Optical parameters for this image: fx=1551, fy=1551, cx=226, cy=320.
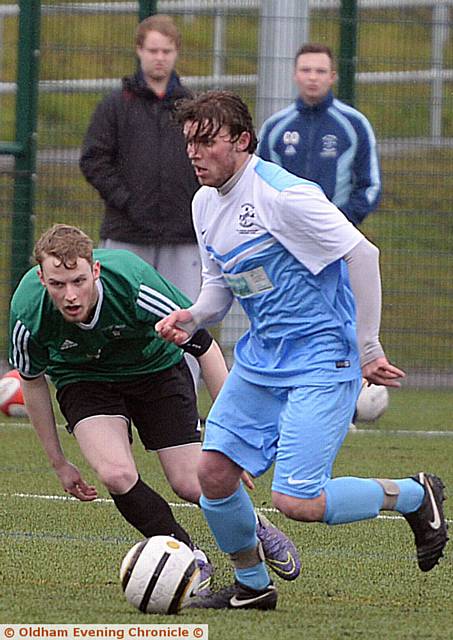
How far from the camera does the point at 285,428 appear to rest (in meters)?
4.54

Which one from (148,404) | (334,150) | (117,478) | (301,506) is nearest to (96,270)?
(148,404)

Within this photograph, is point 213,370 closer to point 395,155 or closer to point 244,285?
point 244,285

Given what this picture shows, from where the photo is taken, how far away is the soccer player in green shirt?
491 cm

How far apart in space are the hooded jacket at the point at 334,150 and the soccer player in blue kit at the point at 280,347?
4.11m

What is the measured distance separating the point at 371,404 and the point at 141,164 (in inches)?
81.2

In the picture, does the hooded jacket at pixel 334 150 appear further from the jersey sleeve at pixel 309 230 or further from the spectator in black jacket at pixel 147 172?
the jersey sleeve at pixel 309 230

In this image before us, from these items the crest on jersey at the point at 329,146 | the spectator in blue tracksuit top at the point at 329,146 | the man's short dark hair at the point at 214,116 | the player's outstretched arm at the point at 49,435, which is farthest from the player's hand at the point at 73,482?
the crest on jersey at the point at 329,146

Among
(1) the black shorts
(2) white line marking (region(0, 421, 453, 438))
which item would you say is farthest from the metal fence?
(1) the black shorts

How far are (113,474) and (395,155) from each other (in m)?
6.59

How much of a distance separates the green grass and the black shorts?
48 centimetres

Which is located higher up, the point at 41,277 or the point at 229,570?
the point at 41,277

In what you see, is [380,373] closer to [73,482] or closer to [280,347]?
[280,347]

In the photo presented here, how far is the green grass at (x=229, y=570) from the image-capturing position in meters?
4.34

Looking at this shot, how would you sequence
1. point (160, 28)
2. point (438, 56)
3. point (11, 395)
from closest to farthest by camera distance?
point (160, 28) → point (11, 395) → point (438, 56)
